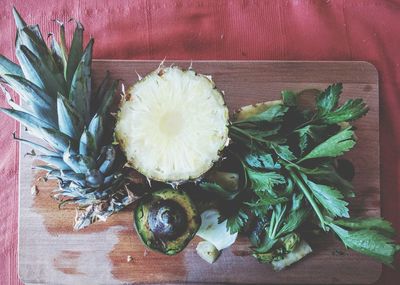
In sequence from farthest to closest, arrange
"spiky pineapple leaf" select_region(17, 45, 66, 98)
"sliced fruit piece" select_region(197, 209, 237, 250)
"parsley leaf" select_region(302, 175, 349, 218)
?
1. "sliced fruit piece" select_region(197, 209, 237, 250)
2. "parsley leaf" select_region(302, 175, 349, 218)
3. "spiky pineapple leaf" select_region(17, 45, 66, 98)

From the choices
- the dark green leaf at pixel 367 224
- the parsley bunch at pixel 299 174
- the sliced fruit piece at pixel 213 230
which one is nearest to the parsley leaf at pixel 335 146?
the parsley bunch at pixel 299 174

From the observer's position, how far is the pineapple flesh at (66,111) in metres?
0.87

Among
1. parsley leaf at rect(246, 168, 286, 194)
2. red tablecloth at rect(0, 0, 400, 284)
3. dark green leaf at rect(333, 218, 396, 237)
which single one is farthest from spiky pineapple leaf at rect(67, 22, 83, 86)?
Result: dark green leaf at rect(333, 218, 396, 237)

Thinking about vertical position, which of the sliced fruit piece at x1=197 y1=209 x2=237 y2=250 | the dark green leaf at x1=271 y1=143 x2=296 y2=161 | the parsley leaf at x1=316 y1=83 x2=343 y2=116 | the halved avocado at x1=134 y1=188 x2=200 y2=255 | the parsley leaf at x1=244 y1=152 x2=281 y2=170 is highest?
the parsley leaf at x1=316 y1=83 x2=343 y2=116

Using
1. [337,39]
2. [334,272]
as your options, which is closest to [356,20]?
[337,39]

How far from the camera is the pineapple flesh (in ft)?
2.84

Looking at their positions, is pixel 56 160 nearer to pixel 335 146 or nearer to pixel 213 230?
pixel 213 230

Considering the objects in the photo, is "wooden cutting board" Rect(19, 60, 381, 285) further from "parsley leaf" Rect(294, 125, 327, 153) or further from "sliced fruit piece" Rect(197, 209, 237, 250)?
"parsley leaf" Rect(294, 125, 327, 153)

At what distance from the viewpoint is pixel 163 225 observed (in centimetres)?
97

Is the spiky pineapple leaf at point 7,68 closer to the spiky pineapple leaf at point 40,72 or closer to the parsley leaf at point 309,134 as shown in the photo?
the spiky pineapple leaf at point 40,72

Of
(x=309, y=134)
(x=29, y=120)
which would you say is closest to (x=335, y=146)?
(x=309, y=134)

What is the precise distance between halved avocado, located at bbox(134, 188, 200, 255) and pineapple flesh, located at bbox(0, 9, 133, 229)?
74 millimetres

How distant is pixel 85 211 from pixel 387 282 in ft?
2.06

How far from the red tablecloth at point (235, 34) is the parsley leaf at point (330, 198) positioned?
25cm
